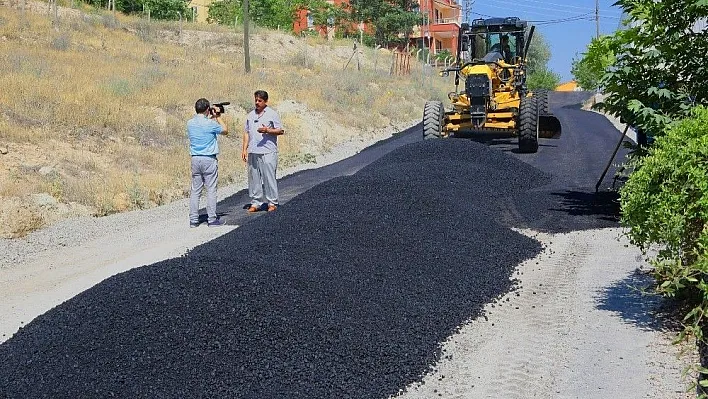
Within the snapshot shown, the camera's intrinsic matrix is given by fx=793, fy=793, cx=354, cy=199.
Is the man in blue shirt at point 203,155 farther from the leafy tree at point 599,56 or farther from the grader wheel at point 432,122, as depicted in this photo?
the grader wheel at point 432,122

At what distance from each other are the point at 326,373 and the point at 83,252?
17.6ft

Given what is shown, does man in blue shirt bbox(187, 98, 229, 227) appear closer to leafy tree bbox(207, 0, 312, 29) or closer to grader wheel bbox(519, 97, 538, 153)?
grader wheel bbox(519, 97, 538, 153)

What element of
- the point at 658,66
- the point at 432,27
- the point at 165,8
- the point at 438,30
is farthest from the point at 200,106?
the point at 438,30

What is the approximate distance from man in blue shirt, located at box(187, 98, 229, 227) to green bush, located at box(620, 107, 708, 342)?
5709mm

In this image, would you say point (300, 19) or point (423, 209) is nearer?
point (423, 209)

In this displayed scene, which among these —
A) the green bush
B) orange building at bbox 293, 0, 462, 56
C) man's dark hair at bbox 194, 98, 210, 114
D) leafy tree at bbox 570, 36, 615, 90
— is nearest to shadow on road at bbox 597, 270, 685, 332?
the green bush

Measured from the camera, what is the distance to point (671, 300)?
22.4ft

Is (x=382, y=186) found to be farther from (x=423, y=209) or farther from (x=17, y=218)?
(x=17, y=218)

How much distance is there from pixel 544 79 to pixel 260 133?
211ft

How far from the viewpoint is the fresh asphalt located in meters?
4.82

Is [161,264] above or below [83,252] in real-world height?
above

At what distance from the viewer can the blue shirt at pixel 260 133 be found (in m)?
10.8

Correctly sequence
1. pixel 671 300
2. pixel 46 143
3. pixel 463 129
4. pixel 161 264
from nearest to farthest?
1. pixel 161 264
2. pixel 671 300
3. pixel 46 143
4. pixel 463 129

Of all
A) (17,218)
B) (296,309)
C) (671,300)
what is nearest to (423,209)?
(671,300)
